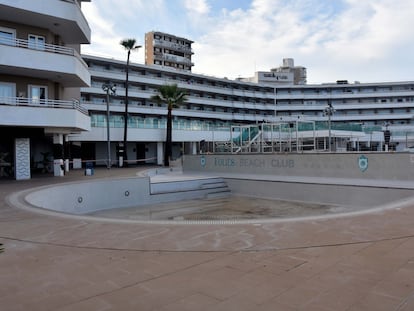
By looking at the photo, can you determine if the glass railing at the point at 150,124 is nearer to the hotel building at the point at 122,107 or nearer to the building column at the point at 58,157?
the hotel building at the point at 122,107

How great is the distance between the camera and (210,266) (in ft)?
17.7

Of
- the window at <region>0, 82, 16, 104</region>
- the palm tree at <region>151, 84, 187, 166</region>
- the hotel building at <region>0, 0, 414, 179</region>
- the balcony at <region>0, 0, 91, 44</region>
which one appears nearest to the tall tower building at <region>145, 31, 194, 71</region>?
the hotel building at <region>0, 0, 414, 179</region>

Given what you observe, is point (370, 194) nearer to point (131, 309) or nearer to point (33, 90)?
point (131, 309)

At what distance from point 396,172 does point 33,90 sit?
21560mm

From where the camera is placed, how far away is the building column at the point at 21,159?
2156 centimetres

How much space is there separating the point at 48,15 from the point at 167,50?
267 ft

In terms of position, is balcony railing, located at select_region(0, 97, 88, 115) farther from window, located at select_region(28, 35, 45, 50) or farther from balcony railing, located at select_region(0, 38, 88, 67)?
window, located at select_region(28, 35, 45, 50)

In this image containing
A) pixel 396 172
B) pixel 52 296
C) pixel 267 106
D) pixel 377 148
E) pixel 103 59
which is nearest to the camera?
pixel 52 296

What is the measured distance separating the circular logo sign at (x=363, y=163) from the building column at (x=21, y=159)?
19171mm

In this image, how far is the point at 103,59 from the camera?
5144cm

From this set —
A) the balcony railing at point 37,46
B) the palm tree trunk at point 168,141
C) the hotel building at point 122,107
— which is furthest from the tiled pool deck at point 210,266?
the palm tree trunk at point 168,141

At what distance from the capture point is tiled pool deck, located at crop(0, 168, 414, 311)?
164 inches

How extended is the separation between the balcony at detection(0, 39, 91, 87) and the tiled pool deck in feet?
48.9

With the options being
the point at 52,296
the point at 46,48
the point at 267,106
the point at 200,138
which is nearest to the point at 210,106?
the point at 267,106
